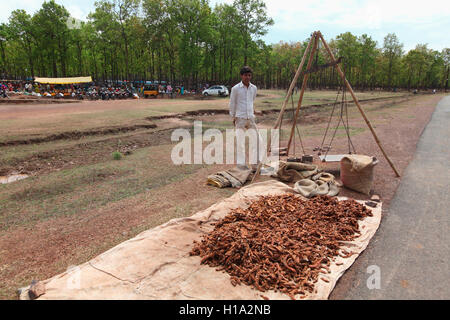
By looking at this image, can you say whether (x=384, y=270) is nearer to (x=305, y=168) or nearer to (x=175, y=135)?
(x=305, y=168)

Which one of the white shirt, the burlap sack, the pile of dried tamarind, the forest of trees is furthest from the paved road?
the forest of trees

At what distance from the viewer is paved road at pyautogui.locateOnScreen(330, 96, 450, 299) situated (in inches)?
104

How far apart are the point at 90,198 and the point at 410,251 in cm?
514

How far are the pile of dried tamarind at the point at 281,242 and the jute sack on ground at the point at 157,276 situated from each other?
0.10 metres

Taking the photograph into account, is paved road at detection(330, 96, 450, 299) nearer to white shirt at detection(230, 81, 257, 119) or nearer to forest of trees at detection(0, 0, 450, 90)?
white shirt at detection(230, 81, 257, 119)

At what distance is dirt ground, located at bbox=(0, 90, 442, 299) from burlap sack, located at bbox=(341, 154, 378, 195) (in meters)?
0.20

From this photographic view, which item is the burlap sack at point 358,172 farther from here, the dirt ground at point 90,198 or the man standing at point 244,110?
the man standing at point 244,110

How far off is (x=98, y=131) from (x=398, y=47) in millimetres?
63807

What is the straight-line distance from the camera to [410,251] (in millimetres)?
3260

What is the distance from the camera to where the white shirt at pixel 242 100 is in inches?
226

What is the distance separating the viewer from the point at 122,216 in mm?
4348

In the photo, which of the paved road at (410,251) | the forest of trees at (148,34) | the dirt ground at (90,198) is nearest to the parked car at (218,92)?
the forest of trees at (148,34)

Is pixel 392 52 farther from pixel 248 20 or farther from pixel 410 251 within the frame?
pixel 410 251

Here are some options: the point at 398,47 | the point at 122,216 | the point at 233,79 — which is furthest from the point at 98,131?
the point at 398,47
